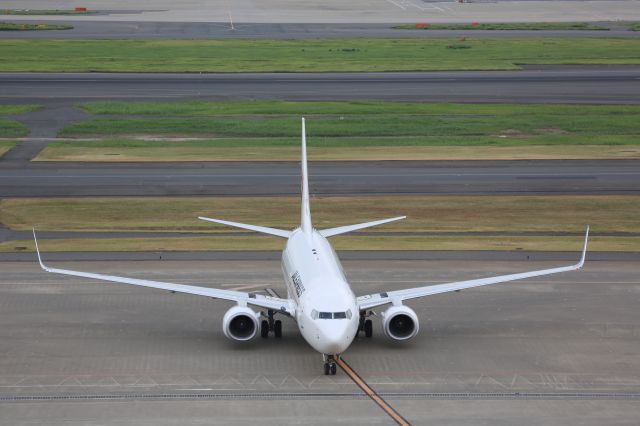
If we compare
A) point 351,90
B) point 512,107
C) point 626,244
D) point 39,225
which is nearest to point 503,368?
point 626,244

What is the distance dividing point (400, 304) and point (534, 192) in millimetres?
32738

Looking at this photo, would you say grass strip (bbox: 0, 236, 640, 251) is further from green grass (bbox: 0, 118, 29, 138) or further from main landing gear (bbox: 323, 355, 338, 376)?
green grass (bbox: 0, 118, 29, 138)

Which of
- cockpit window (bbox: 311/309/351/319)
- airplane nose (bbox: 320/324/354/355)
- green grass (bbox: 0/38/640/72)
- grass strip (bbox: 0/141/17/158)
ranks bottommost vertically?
airplane nose (bbox: 320/324/354/355)

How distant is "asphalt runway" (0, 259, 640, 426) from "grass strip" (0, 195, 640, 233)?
30.5 feet

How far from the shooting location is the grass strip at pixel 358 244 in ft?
207

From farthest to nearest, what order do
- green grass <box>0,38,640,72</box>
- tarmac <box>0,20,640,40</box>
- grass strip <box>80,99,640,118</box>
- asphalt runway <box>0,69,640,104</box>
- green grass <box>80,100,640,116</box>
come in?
tarmac <box>0,20,640,40</box>
green grass <box>0,38,640,72</box>
asphalt runway <box>0,69,640,104</box>
green grass <box>80,100,640,116</box>
grass strip <box>80,99,640,118</box>

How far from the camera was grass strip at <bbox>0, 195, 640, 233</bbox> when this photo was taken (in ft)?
224

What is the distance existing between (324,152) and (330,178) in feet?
31.3

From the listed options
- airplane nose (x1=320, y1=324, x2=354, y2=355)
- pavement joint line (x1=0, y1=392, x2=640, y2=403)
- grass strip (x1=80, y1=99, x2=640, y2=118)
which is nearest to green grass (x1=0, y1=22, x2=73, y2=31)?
grass strip (x1=80, y1=99, x2=640, y2=118)

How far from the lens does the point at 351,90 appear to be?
117938 millimetres

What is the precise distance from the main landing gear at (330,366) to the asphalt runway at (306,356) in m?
0.38

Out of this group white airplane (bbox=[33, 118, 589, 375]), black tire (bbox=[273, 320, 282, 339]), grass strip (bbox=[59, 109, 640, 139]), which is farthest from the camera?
grass strip (bbox=[59, 109, 640, 139])

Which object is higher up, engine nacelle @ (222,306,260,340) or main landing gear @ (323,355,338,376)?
engine nacelle @ (222,306,260,340)

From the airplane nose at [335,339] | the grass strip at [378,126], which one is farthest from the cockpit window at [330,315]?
the grass strip at [378,126]
